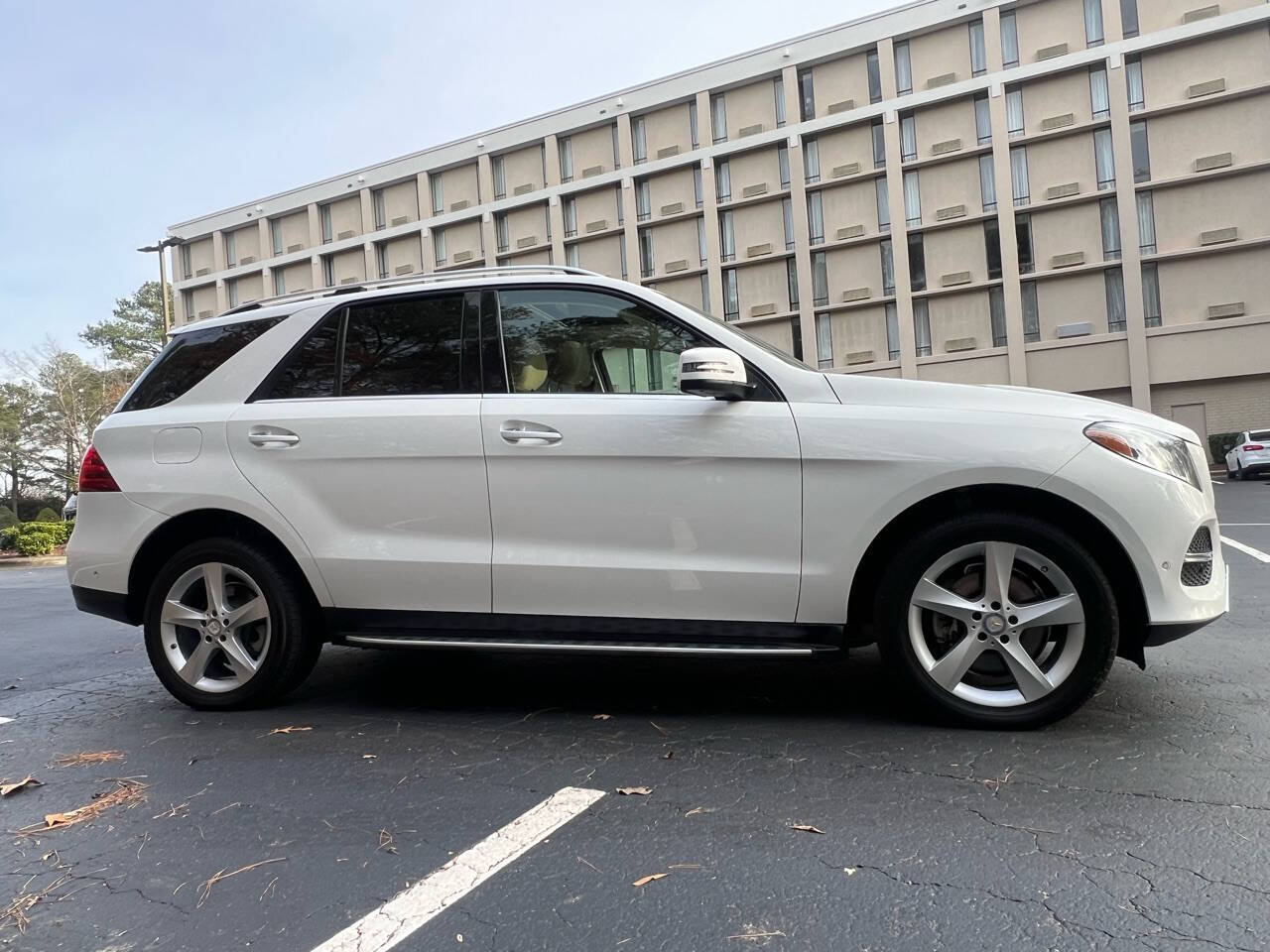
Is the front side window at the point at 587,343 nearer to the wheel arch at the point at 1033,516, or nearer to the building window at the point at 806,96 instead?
the wheel arch at the point at 1033,516

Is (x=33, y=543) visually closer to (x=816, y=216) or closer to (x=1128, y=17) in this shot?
(x=816, y=216)

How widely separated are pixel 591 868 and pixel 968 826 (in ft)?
3.38

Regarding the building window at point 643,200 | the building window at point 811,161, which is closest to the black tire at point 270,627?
the building window at point 811,161

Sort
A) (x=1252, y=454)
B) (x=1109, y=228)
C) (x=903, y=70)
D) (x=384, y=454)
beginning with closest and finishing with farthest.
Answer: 1. (x=384, y=454)
2. (x=1252, y=454)
3. (x=1109, y=228)
4. (x=903, y=70)

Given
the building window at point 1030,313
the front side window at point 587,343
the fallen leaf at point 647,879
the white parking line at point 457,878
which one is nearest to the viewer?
the white parking line at point 457,878

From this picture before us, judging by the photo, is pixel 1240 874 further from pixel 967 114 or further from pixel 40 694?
Result: pixel 967 114

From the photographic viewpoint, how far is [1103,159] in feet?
108

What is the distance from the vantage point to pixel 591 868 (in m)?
2.25

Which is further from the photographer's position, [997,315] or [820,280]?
[820,280]

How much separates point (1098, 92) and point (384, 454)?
3744 centimetres

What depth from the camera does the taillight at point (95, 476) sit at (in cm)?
394

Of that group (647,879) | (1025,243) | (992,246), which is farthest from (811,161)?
(647,879)

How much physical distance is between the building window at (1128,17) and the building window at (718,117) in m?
15.4

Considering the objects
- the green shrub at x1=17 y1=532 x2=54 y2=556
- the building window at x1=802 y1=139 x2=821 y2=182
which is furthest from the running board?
the building window at x1=802 y1=139 x2=821 y2=182
